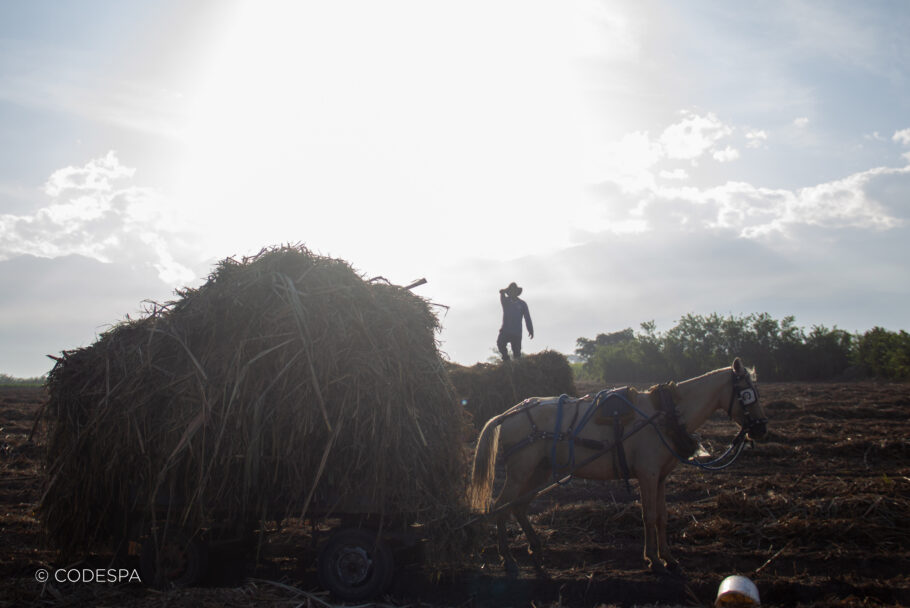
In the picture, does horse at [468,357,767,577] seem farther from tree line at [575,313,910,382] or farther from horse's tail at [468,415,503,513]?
tree line at [575,313,910,382]

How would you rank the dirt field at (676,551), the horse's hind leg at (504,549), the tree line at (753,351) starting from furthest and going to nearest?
the tree line at (753,351) < the horse's hind leg at (504,549) < the dirt field at (676,551)


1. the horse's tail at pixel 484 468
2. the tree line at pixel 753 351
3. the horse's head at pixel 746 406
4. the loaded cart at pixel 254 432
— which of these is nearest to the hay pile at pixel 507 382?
the horse's tail at pixel 484 468

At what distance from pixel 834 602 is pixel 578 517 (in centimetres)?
339

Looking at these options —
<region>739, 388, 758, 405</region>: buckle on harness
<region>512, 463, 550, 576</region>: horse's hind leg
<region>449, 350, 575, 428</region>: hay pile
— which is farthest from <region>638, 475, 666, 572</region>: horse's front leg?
<region>449, 350, 575, 428</region>: hay pile

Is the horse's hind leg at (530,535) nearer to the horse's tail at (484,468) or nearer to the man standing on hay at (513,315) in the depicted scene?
the horse's tail at (484,468)

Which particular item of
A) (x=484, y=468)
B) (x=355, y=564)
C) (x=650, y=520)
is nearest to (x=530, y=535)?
(x=484, y=468)

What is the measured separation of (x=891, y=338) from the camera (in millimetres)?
27609

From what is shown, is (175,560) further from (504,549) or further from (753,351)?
(753,351)

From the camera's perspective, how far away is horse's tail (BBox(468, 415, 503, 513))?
6.34 meters

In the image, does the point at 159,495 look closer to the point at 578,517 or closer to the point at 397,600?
the point at 397,600

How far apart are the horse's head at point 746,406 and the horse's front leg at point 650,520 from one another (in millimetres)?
1170

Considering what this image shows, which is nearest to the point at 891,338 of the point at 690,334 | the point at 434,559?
the point at 690,334

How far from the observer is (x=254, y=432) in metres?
5.21

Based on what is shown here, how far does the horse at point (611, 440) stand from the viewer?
6.21 meters
